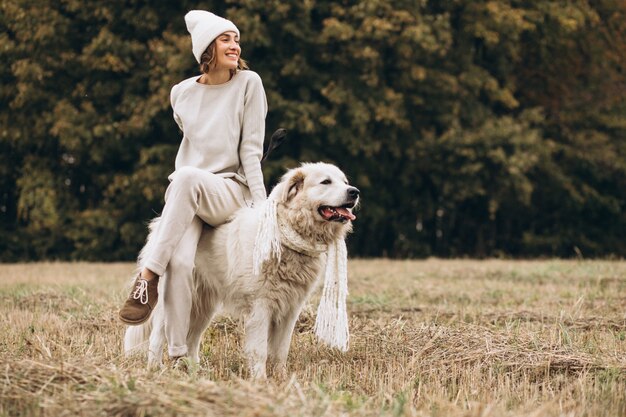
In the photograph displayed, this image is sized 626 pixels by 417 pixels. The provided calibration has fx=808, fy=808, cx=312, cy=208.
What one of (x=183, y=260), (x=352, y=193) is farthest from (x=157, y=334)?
(x=352, y=193)

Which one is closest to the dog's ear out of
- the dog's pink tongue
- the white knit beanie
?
the dog's pink tongue

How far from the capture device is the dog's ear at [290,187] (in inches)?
201

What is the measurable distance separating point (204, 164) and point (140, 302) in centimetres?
103

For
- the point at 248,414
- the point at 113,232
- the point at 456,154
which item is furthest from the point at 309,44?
the point at 248,414

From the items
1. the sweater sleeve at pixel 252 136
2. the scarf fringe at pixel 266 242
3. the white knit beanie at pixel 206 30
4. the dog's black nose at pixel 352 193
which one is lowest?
the scarf fringe at pixel 266 242

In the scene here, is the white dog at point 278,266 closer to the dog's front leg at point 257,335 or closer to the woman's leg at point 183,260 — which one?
the dog's front leg at point 257,335

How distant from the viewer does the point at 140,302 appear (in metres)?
4.82

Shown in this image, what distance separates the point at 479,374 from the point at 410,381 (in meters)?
0.45

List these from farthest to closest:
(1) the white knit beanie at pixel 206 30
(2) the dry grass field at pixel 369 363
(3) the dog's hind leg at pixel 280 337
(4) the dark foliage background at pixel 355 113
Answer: (4) the dark foliage background at pixel 355 113 → (1) the white knit beanie at pixel 206 30 → (3) the dog's hind leg at pixel 280 337 → (2) the dry grass field at pixel 369 363

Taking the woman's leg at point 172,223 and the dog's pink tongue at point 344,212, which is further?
the dog's pink tongue at point 344,212

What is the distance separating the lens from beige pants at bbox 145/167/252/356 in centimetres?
488

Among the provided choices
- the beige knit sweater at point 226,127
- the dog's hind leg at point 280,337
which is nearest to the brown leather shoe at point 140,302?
the dog's hind leg at point 280,337

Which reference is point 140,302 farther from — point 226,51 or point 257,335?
point 226,51

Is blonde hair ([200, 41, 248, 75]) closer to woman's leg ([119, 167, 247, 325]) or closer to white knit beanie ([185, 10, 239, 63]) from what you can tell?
white knit beanie ([185, 10, 239, 63])
